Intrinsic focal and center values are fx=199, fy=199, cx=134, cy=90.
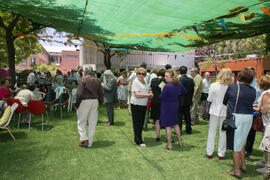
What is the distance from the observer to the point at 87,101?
3969mm

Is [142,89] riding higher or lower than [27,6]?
lower

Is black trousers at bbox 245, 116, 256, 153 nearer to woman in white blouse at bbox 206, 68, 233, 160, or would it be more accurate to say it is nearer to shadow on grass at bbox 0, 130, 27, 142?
woman in white blouse at bbox 206, 68, 233, 160

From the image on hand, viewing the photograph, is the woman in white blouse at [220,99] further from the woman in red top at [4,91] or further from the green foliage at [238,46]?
the green foliage at [238,46]

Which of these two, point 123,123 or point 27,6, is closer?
point 27,6

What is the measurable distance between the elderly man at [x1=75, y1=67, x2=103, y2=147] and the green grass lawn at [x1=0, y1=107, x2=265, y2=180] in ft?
1.26

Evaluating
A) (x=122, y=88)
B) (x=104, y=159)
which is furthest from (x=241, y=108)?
(x=122, y=88)

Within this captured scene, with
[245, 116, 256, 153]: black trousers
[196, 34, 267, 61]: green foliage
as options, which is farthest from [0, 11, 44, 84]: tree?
[196, 34, 267, 61]: green foliage

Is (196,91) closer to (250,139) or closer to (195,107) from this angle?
(195,107)

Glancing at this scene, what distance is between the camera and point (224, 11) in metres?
4.22

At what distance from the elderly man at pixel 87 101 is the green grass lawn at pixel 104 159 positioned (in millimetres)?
383

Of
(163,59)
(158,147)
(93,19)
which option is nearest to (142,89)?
(158,147)

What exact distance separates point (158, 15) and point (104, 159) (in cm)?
343

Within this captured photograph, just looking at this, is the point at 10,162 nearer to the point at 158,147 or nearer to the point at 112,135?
the point at 112,135

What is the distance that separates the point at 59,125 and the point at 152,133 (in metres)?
2.72
